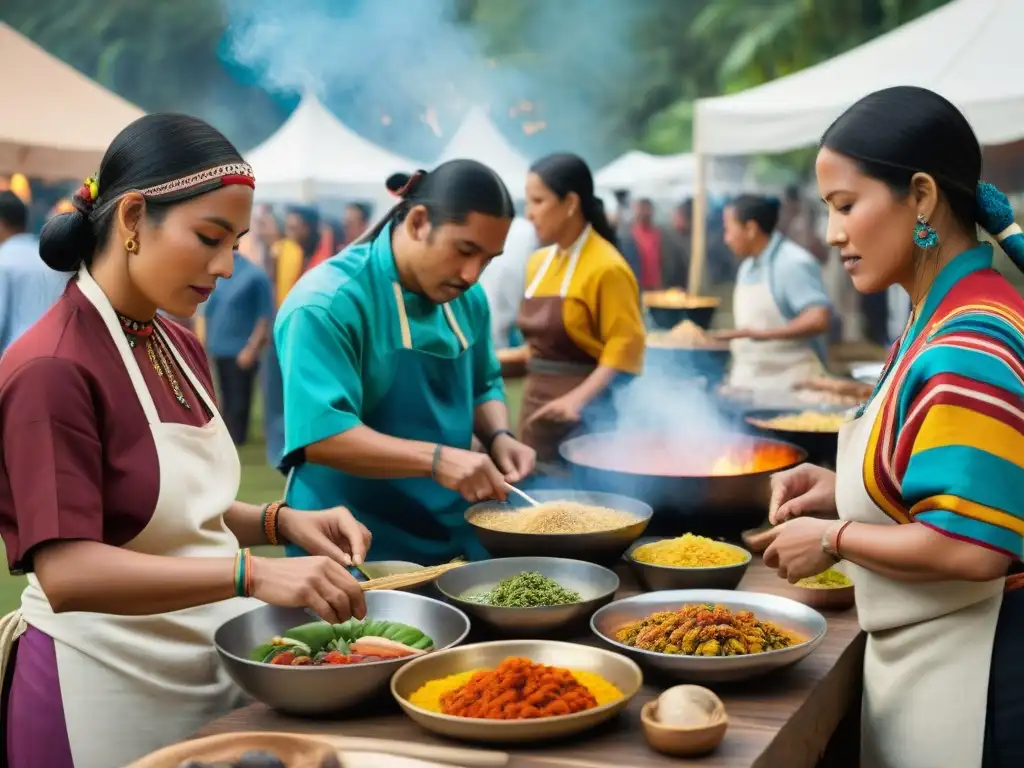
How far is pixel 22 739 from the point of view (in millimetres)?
1791

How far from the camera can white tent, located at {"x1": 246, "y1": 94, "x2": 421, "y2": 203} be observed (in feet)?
42.8

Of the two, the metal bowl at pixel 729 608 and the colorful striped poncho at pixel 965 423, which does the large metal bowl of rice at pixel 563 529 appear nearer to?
the metal bowl at pixel 729 608

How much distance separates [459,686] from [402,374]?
3.70ft

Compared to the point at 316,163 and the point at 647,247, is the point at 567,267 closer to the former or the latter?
the point at 316,163

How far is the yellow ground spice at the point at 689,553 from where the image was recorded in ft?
7.62

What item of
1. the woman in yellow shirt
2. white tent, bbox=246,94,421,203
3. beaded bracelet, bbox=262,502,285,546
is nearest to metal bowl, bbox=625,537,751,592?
beaded bracelet, bbox=262,502,285,546

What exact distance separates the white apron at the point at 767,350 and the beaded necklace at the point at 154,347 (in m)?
4.12

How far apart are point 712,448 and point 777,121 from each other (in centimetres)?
521

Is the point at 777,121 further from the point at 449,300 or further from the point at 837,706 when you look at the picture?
the point at 837,706

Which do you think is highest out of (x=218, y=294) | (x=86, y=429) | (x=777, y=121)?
(x=777, y=121)

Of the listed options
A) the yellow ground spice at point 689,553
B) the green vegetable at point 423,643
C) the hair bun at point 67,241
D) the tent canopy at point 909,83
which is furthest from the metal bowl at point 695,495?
the tent canopy at point 909,83

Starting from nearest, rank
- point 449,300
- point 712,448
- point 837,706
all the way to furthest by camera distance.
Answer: point 837,706
point 449,300
point 712,448

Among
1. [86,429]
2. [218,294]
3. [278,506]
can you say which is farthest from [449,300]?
[218,294]

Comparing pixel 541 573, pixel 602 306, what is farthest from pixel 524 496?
pixel 602 306
